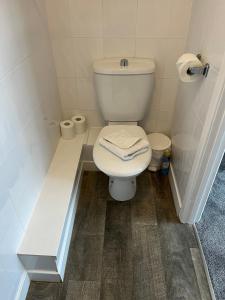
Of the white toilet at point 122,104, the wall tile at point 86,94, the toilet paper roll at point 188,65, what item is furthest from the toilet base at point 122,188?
the toilet paper roll at point 188,65

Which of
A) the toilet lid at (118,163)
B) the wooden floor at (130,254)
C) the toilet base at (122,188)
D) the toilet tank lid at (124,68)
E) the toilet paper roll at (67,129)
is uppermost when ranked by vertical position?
the toilet tank lid at (124,68)

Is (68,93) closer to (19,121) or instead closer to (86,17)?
(86,17)

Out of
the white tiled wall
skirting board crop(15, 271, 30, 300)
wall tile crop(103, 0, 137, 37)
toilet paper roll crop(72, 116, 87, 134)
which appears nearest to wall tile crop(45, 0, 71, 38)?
the white tiled wall

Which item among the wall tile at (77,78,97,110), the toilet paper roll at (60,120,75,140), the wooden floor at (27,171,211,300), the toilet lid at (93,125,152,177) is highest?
the wall tile at (77,78,97,110)

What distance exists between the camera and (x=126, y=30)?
1.42 meters

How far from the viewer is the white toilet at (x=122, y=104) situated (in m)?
1.28

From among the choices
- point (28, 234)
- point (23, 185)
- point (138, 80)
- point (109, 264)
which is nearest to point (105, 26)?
point (138, 80)

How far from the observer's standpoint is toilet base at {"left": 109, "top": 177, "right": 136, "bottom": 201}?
1.51 m

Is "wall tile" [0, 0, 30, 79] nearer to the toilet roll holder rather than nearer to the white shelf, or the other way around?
the white shelf

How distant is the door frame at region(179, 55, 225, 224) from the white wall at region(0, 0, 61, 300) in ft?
2.83

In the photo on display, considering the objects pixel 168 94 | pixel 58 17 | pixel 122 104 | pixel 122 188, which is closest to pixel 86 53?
pixel 58 17

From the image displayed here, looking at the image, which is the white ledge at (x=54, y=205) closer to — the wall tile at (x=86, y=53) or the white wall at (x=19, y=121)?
the white wall at (x=19, y=121)

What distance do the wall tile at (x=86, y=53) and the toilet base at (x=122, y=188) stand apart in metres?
0.77

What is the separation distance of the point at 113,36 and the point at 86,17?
0.64 feet
